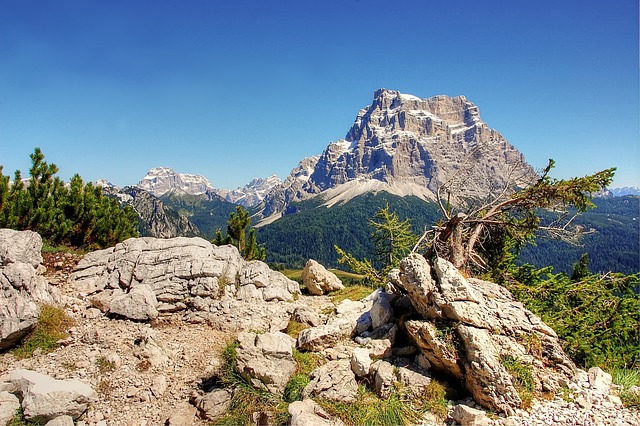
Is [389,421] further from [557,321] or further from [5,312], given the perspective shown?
[5,312]

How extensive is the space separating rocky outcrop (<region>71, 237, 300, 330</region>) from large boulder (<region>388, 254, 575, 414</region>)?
6.66m

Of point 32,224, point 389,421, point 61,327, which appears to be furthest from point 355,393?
point 32,224

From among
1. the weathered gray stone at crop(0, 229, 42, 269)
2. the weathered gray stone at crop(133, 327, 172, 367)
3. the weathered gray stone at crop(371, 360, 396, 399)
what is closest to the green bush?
the weathered gray stone at crop(371, 360, 396, 399)

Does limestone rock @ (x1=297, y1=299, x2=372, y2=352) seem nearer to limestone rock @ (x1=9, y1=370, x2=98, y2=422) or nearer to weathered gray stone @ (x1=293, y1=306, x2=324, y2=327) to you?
weathered gray stone @ (x1=293, y1=306, x2=324, y2=327)

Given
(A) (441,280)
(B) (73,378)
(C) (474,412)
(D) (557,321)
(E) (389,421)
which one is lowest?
(B) (73,378)

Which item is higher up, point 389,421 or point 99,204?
point 99,204

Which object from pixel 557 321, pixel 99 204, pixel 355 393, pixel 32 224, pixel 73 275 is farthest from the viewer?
pixel 99 204

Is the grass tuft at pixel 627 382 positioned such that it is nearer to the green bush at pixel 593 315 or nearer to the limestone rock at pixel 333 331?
the green bush at pixel 593 315

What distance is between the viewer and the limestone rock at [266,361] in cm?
945

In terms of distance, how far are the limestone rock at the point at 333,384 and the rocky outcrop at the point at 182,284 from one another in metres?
4.57

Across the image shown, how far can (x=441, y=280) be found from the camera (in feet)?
33.6

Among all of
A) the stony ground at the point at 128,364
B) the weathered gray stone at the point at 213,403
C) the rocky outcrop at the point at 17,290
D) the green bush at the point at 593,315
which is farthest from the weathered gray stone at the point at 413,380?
the rocky outcrop at the point at 17,290

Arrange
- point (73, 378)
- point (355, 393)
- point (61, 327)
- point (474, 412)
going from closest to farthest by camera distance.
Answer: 1. point (474, 412)
2. point (355, 393)
3. point (73, 378)
4. point (61, 327)

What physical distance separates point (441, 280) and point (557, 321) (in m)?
4.12
